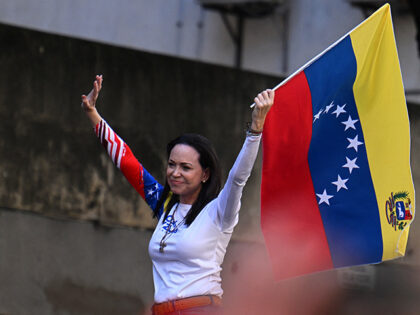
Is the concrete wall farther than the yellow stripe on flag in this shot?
Yes

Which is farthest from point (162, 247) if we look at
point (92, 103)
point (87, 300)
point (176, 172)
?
point (87, 300)

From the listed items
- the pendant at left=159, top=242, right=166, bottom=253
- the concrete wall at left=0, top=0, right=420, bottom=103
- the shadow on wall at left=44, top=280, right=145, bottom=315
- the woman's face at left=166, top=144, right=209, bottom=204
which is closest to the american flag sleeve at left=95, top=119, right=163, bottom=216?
the woman's face at left=166, top=144, right=209, bottom=204

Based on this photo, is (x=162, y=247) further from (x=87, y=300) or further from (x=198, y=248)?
(x=87, y=300)

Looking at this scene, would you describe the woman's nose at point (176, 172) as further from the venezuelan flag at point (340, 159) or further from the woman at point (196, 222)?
the venezuelan flag at point (340, 159)

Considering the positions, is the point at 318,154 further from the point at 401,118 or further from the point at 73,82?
the point at 73,82

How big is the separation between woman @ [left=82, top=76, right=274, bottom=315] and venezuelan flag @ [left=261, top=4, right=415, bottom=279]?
1.79ft

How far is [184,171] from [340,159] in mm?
936

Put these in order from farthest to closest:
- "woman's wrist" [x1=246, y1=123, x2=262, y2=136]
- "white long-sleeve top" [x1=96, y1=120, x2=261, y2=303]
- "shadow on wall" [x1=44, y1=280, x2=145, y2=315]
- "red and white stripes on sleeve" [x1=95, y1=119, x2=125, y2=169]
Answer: "shadow on wall" [x1=44, y1=280, x2=145, y2=315]
"red and white stripes on sleeve" [x1=95, y1=119, x2=125, y2=169]
"white long-sleeve top" [x1=96, y1=120, x2=261, y2=303]
"woman's wrist" [x1=246, y1=123, x2=262, y2=136]

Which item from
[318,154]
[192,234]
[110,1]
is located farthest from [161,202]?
[110,1]

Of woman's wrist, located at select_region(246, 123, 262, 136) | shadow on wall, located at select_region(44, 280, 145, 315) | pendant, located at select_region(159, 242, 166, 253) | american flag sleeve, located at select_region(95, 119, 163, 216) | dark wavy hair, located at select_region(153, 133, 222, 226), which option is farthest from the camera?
shadow on wall, located at select_region(44, 280, 145, 315)

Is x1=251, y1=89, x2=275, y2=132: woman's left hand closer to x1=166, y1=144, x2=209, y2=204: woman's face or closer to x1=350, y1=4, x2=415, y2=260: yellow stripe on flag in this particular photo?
x1=166, y1=144, x2=209, y2=204: woman's face

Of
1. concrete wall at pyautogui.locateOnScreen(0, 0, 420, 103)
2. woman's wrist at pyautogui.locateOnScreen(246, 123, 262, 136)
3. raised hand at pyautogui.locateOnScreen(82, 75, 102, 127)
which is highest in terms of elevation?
concrete wall at pyautogui.locateOnScreen(0, 0, 420, 103)

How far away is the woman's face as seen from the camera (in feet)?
16.5

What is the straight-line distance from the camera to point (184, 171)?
5016mm
